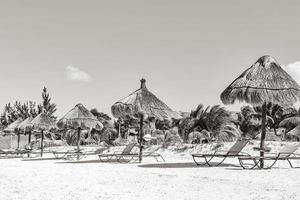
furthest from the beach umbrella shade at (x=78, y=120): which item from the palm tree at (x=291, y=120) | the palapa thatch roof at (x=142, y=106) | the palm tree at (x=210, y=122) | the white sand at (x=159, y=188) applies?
the palm tree at (x=291, y=120)

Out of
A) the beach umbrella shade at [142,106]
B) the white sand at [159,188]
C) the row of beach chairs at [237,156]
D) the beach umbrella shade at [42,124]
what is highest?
the beach umbrella shade at [142,106]

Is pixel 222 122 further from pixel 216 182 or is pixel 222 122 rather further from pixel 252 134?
pixel 216 182

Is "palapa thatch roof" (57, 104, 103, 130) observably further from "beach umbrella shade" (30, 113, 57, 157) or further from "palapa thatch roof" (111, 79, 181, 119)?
"palapa thatch roof" (111, 79, 181, 119)

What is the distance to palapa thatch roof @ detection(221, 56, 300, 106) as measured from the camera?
1257cm

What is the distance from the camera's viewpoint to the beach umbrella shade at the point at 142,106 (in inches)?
611

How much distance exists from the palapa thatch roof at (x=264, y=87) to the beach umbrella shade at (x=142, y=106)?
313 centimetres

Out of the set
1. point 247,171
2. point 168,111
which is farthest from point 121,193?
point 168,111

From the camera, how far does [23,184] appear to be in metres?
8.13

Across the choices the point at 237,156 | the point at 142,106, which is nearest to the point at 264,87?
the point at 237,156

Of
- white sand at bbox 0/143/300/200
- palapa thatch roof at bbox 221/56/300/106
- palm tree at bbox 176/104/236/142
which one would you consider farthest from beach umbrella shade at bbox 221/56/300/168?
palm tree at bbox 176/104/236/142

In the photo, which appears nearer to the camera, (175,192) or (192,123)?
(175,192)

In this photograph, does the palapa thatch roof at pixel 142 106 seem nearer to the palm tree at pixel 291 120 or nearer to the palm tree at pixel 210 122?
the palm tree at pixel 210 122

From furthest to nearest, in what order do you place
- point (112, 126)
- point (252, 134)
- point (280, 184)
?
point (112, 126) → point (252, 134) → point (280, 184)

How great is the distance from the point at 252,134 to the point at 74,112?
1906cm
